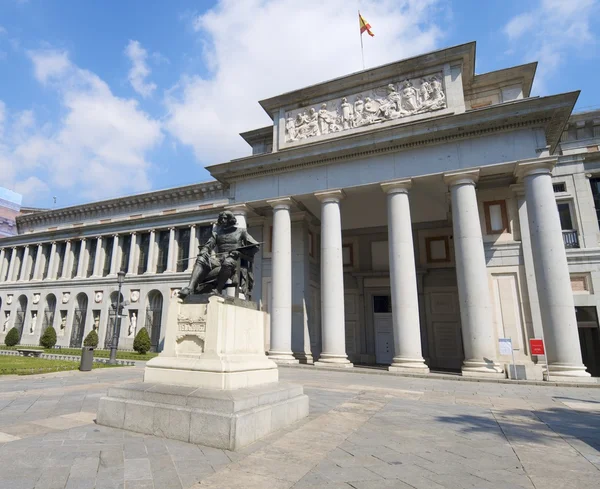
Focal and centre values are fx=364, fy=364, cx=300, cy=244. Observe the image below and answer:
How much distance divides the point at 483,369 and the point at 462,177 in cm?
864

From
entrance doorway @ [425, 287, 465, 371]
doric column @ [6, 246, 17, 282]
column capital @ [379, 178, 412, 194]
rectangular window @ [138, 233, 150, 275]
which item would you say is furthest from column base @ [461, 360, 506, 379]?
doric column @ [6, 246, 17, 282]

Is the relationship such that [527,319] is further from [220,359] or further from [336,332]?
[220,359]

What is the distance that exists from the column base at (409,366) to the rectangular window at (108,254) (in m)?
32.7

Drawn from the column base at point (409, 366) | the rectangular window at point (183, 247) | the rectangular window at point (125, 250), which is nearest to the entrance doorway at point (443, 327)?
the column base at point (409, 366)

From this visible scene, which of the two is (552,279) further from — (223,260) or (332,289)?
(223,260)

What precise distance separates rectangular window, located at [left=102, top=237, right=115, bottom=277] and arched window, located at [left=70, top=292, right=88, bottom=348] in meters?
3.30

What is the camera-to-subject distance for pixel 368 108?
20312mm

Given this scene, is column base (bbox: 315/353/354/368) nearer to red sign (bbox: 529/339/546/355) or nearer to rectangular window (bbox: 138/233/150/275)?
red sign (bbox: 529/339/546/355)

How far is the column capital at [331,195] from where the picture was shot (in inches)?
774

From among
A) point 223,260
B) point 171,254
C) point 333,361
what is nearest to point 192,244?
point 171,254

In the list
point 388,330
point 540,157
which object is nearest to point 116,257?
point 388,330

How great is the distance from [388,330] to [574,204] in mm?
13619

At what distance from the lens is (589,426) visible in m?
6.59

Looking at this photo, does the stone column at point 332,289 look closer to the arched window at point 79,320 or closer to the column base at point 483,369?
the column base at point 483,369
